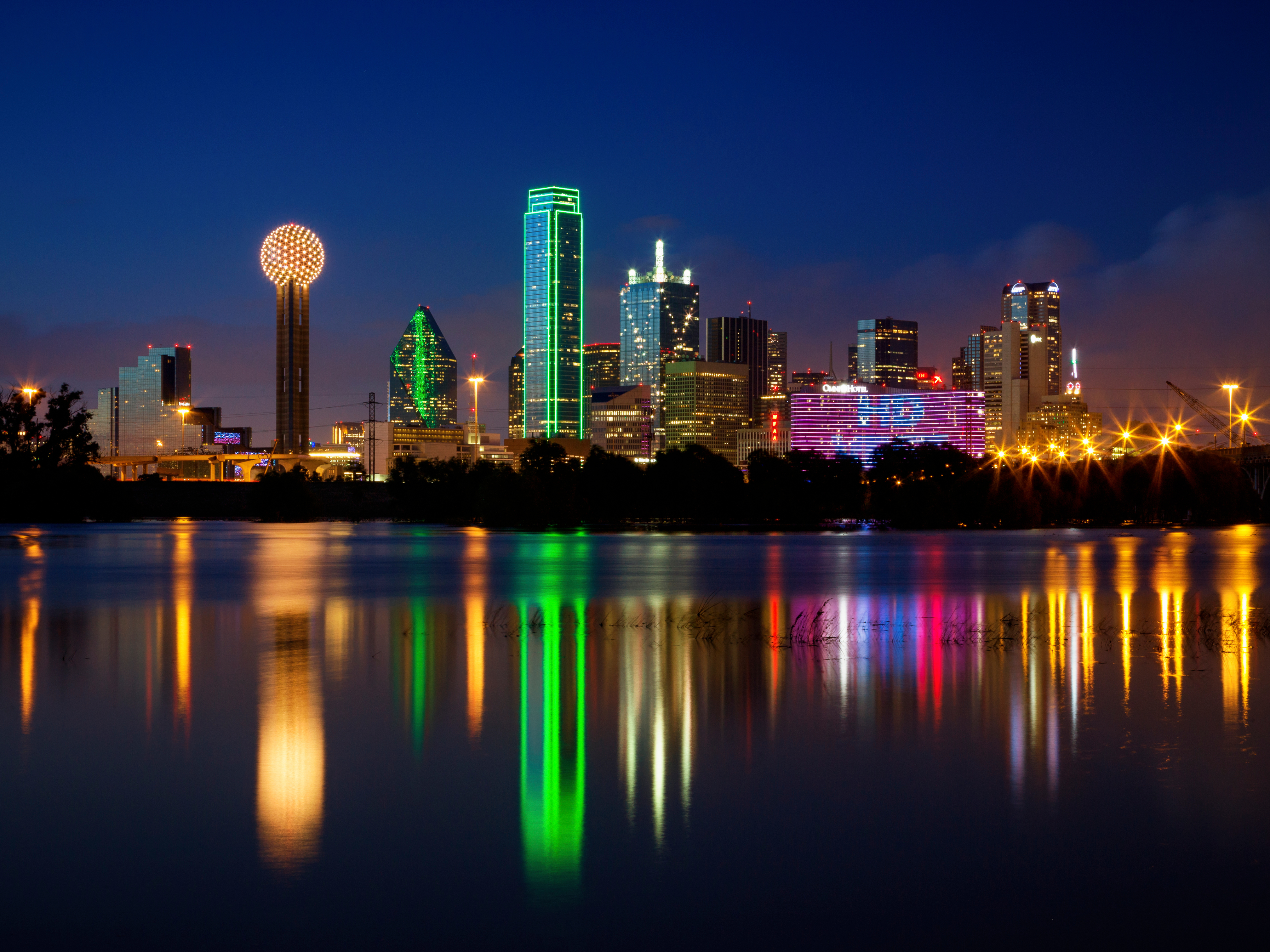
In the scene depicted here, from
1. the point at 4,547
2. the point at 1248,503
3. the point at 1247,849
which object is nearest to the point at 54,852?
the point at 1247,849

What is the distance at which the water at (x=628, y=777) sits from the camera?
1098 cm

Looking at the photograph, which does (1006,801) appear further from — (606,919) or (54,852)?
(54,852)

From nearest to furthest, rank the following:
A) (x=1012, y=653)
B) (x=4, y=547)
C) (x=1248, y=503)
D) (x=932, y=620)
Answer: (x=1012, y=653) < (x=932, y=620) < (x=4, y=547) < (x=1248, y=503)

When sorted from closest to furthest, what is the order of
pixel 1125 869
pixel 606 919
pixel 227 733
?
1. pixel 606 919
2. pixel 1125 869
3. pixel 227 733

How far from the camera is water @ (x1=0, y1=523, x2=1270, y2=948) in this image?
10977 millimetres

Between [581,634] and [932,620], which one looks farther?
[932,620]

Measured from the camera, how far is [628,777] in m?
15.7

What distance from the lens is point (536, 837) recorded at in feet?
42.9

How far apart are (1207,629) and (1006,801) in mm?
20130

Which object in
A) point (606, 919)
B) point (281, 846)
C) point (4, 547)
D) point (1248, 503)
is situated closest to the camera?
point (606, 919)

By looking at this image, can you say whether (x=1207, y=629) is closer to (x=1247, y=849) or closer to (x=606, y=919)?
(x=1247, y=849)

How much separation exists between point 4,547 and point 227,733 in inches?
2677

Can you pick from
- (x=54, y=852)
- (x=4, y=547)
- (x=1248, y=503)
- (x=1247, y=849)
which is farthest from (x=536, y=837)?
(x=1248, y=503)

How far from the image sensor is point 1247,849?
12.5 meters
